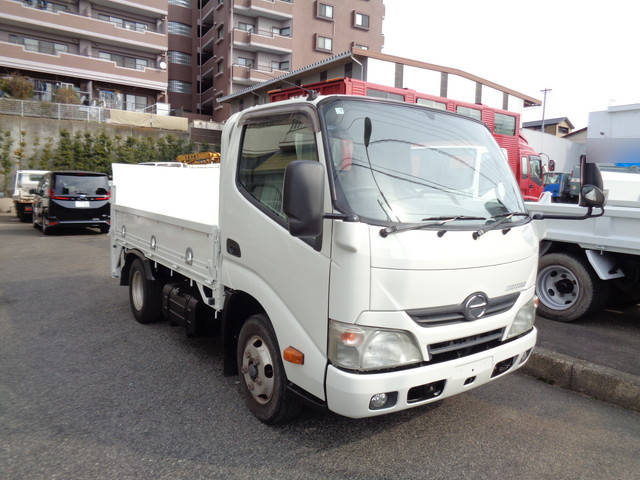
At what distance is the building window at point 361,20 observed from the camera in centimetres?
4088

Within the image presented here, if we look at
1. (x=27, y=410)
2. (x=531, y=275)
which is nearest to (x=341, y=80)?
(x=531, y=275)

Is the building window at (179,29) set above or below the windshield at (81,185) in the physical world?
above

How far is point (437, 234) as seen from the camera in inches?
99.8

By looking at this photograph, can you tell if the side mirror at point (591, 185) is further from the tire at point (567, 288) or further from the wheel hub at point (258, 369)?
the wheel hub at point (258, 369)

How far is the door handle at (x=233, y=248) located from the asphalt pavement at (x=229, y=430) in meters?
1.08

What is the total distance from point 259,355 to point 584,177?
2.57 m

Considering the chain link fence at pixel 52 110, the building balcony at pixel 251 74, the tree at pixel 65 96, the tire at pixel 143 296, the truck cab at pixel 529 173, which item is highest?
the building balcony at pixel 251 74

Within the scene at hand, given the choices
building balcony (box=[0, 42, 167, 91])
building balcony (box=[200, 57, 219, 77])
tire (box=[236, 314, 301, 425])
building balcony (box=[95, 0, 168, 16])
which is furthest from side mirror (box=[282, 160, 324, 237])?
building balcony (box=[200, 57, 219, 77])

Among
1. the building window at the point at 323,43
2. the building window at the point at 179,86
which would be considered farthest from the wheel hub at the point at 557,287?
the building window at the point at 179,86

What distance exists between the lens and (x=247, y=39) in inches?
1433

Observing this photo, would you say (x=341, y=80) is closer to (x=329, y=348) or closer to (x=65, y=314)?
(x=65, y=314)

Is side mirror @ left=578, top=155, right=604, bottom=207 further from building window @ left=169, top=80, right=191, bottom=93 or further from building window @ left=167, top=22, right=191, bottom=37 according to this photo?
building window @ left=167, top=22, right=191, bottom=37

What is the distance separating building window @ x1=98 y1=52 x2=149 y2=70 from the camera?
33.2 metres

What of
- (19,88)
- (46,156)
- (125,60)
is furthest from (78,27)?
(46,156)
